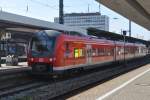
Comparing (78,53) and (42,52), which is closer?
(42,52)

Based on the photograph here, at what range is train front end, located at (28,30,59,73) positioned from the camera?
68.0ft

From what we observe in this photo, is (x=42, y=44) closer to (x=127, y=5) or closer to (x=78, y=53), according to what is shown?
(x=78, y=53)

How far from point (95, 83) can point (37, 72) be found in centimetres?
313

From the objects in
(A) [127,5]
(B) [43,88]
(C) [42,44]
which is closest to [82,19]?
(A) [127,5]

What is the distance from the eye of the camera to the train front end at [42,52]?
68.0 ft

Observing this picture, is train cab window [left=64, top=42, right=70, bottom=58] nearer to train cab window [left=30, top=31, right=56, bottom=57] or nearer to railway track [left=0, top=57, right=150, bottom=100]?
train cab window [left=30, top=31, right=56, bottom=57]

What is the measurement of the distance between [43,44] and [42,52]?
467 millimetres

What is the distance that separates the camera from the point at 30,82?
20.5 m

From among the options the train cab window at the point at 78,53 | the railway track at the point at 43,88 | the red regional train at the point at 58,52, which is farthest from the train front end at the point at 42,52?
the train cab window at the point at 78,53

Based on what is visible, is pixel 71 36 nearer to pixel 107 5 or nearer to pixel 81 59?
pixel 81 59

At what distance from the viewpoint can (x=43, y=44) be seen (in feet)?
70.0

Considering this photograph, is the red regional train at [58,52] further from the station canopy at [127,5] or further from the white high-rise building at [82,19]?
the white high-rise building at [82,19]

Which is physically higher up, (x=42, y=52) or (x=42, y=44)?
(x=42, y=44)

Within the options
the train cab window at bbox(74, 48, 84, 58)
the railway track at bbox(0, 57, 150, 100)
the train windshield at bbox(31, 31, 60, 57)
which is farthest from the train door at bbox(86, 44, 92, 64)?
the train windshield at bbox(31, 31, 60, 57)
